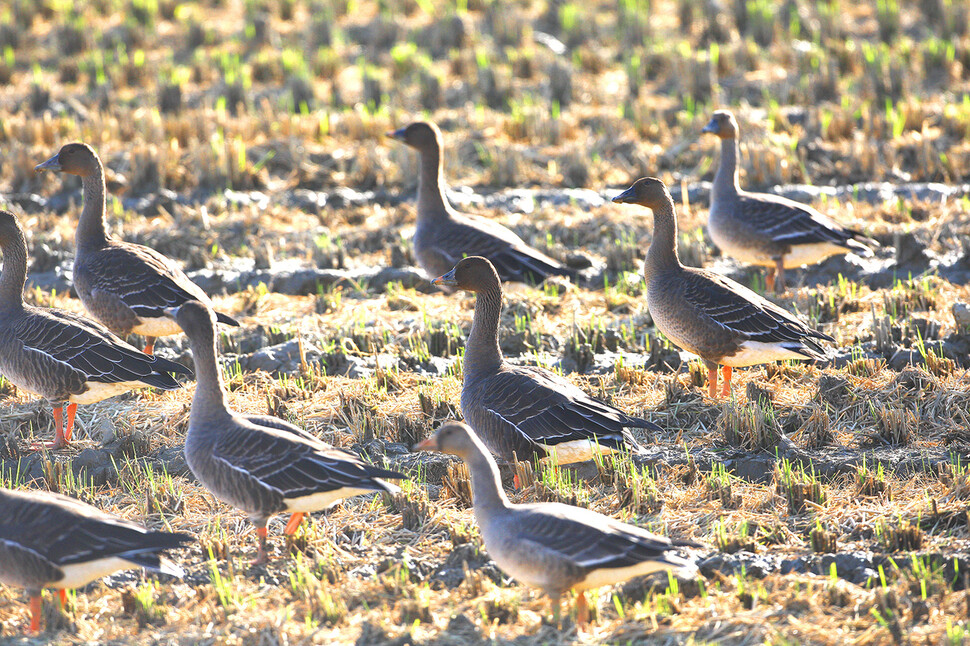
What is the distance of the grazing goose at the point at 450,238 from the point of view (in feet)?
33.0

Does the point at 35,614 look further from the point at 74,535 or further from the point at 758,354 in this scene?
the point at 758,354

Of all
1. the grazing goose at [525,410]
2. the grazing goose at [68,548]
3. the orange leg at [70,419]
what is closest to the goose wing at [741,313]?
the grazing goose at [525,410]

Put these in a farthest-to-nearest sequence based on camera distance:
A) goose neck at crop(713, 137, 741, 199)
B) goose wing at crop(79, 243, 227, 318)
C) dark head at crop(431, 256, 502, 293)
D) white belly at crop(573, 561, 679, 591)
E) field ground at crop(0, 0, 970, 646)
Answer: goose neck at crop(713, 137, 741, 199), goose wing at crop(79, 243, 227, 318), dark head at crop(431, 256, 502, 293), field ground at crop(0, 0, 970, 646), white belly at crop(573, 561, 679, 591)

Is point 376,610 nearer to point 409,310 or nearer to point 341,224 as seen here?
point 409,310

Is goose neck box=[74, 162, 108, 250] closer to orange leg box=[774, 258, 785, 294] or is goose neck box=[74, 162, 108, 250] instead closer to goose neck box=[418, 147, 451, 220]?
goose neck box=[418, 147, 451, 220]

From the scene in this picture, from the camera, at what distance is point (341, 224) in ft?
40.5

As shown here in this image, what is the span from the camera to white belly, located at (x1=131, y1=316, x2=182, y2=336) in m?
8.83

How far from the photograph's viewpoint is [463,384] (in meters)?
7.75

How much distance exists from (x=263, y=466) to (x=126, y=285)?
136 inches

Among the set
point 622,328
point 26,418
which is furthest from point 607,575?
point 26,418

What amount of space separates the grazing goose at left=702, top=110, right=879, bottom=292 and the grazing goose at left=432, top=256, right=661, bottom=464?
11.9 feet

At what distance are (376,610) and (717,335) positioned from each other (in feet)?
11.7

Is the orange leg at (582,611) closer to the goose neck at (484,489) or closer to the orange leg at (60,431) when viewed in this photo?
the goose neck at (484,489)

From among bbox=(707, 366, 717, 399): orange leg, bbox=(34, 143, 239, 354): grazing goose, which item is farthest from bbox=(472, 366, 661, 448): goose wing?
bbox=(34, 143, 239, 354): grazing goose
